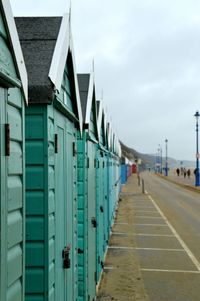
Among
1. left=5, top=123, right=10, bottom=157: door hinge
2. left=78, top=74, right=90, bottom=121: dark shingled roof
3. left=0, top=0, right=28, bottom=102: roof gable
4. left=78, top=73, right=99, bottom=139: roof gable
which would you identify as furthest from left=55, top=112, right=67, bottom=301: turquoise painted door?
left=78, top=74, right=90, bottom=121: dark shingled roof

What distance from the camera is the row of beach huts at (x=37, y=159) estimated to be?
2.86 meters

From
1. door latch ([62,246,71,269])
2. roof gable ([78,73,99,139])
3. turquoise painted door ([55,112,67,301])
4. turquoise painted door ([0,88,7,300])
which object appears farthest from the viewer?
roof gable ([78,73,99,139])

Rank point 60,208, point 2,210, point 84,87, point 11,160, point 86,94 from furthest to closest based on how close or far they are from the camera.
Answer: point 84,87, point 86,94, point 60,208, point 11,160, point 2,210

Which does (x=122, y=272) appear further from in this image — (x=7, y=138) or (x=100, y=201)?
(x=7, y=138)

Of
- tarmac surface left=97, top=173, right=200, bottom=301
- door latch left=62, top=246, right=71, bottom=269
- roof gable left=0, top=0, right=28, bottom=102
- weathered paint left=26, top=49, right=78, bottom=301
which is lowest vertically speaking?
tarmac surface left=97, top=173, right=200, bottom=301

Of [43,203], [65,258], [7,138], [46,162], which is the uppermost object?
[7,138]

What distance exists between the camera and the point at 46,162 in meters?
3.80

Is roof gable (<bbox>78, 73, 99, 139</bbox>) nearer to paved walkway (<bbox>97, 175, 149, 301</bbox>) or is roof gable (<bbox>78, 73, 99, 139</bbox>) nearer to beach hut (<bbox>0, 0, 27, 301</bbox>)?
paved walkway (<bbox>97, 175, 149, 301</bbox>)

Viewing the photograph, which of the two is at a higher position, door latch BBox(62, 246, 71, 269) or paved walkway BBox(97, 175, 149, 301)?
door latch BBox(62, 246, 71, 269)

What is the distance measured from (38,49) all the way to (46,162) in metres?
0.99

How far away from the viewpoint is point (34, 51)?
13.5 feet

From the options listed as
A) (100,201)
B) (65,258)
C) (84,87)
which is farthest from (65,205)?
(100,201)

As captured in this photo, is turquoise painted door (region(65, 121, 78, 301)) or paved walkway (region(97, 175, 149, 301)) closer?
turquoise painted door (region(65, 121, 78, 301))

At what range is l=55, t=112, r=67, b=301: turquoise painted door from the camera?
428cm
